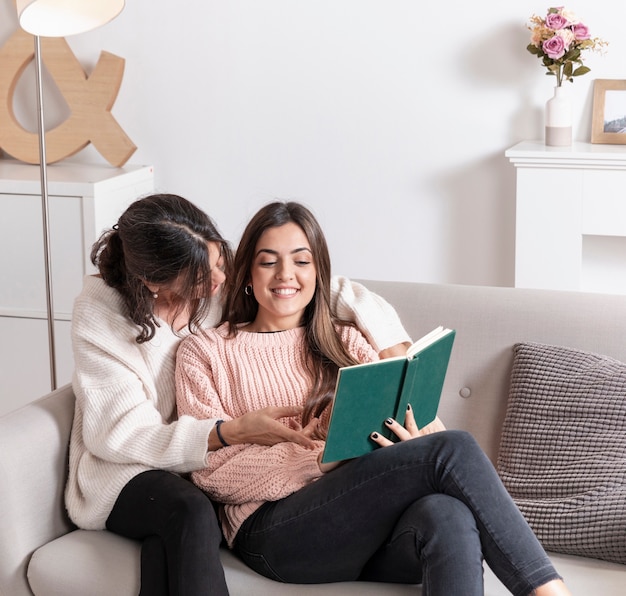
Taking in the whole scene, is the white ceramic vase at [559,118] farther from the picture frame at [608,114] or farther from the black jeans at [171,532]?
the black jeans at [171,532]

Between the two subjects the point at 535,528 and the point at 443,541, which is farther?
the point at 535,528

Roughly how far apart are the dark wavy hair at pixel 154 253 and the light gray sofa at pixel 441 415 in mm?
266

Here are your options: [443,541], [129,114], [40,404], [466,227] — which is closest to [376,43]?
[466,227]

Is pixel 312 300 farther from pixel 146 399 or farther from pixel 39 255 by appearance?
pixel 39 255

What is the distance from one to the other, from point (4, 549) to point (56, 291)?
5.30 feet

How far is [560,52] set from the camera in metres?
3.09

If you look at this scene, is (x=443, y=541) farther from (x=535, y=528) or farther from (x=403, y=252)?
(x=403, y=252)

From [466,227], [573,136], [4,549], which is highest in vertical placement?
[573,136]

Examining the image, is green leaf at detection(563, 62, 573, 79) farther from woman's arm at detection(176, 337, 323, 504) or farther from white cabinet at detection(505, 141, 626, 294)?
woman's arm at detection(176, 337, 323, 504)

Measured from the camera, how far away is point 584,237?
339cm

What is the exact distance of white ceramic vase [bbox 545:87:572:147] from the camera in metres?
3.17

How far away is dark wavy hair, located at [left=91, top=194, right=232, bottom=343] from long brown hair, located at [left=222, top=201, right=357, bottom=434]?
8 centimetres

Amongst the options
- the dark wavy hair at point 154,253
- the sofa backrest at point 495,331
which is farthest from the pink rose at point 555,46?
the dark wavy hair at point 154,253

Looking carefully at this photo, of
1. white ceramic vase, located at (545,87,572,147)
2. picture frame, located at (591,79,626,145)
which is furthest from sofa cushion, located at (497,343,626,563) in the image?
picture frame, located at (591,79,626,145)
